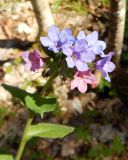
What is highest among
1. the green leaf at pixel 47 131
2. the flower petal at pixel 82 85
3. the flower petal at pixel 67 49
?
the flower petal at pixel 67 49

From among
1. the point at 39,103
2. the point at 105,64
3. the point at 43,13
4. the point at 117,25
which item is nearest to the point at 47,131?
the point at 39,103

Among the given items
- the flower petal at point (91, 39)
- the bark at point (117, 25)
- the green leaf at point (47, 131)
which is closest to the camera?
the flower petal at point (91, 39)

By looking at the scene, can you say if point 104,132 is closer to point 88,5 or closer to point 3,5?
point 88,5

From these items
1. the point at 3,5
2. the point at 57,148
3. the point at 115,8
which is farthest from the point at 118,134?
the point at 3,5

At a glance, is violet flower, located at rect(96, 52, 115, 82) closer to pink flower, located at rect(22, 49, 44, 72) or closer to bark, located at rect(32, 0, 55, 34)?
pink flower, located at rect(22, 49, 44, 72)

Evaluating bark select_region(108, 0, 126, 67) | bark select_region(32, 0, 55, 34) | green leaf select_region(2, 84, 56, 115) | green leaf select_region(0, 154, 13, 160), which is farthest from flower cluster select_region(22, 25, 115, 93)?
bark select_region(32, 0, 55, 34)

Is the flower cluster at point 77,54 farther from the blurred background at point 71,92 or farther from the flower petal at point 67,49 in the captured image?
the blurred background at point 71,92

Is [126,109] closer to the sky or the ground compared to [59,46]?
closer to the ground

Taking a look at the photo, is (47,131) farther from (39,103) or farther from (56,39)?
(56,39)

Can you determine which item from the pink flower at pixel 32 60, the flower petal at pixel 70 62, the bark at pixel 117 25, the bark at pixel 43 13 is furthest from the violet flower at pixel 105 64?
the bark at pixel 43 13
